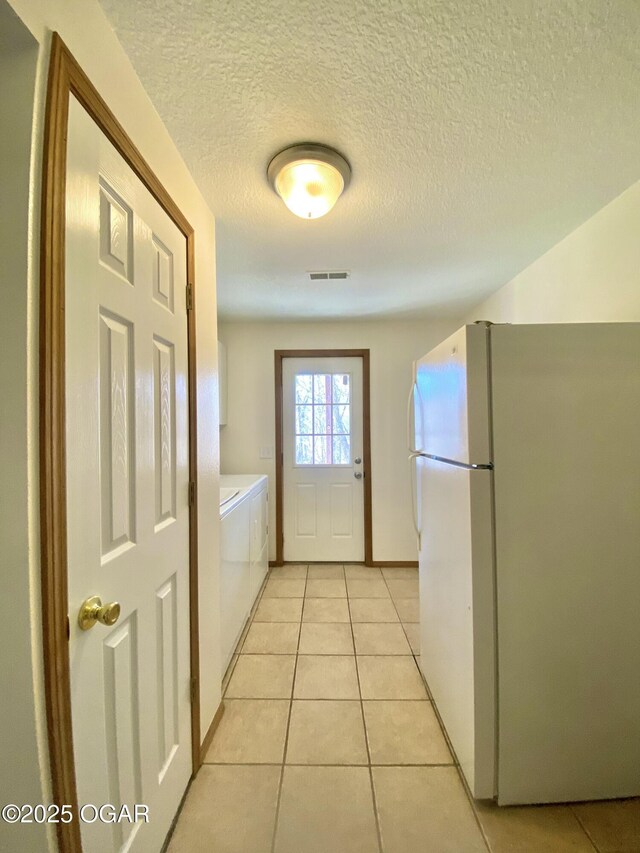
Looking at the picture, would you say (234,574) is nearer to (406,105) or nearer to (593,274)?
(406,105)

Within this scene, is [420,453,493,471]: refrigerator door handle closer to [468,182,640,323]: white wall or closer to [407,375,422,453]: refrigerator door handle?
[407,375,422,453]: refrigerator door handle

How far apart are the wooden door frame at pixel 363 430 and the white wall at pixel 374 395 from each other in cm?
5

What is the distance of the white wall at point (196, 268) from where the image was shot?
2.06 feet

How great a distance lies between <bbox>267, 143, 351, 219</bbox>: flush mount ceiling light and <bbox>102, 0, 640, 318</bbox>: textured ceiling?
0.04 meters

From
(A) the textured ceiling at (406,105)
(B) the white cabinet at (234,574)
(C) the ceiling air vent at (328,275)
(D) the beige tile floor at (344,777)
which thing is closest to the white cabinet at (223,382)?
(B) the white cabinet at (234,574)

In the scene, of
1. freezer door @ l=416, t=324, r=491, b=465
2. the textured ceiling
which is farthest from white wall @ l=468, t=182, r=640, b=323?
freezer door @ l=416, t=324, r=491, b=465

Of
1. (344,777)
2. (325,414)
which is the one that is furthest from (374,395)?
(344,777)

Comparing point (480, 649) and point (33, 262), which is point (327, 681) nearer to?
point (480, 649)

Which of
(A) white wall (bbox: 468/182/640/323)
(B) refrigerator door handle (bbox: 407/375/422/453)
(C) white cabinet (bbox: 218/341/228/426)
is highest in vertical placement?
(A) white wall (bbox: 468/182/640/323)

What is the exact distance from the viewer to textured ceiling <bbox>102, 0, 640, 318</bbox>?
2.77 ft

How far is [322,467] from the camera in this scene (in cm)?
346

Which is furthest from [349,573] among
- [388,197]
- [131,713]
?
[388,197]

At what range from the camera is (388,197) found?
152cm

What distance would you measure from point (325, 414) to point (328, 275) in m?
1.44
